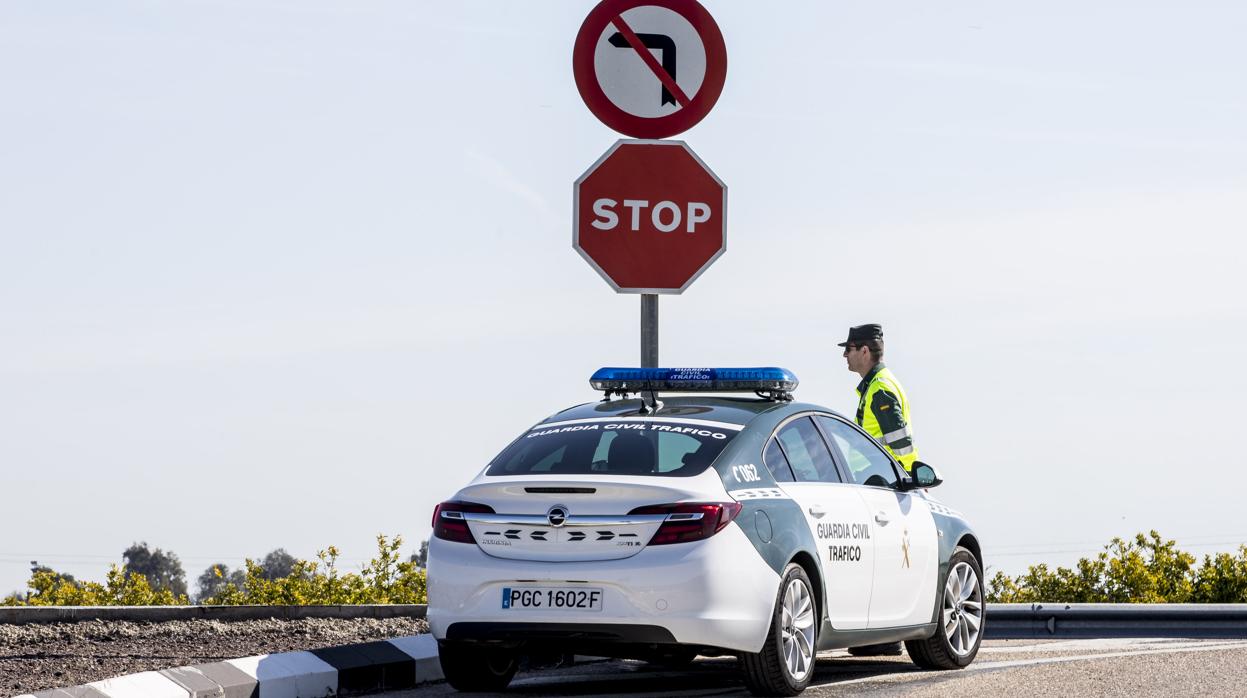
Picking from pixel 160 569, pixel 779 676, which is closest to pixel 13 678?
pixel 779 676

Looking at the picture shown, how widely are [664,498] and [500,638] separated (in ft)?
3.37

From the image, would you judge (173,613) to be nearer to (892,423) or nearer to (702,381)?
(702,381)

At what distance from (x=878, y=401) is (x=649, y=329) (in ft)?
6.68

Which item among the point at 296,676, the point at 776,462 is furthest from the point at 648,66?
the point at 296,676

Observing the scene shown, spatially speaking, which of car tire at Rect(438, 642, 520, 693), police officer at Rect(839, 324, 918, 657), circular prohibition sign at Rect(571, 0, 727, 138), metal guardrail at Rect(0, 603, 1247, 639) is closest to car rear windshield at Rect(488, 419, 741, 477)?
car tire at Rect(438, 642, 520, 693)

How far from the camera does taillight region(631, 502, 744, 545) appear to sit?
28.3 feet

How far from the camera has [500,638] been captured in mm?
8805

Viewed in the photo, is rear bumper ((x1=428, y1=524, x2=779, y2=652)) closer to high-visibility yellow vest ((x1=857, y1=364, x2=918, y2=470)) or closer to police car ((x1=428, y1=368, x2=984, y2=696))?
police car ((x1=428, y1=368, x2=984, y2=696))

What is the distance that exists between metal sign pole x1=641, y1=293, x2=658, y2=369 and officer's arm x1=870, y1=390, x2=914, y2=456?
1.91 meters

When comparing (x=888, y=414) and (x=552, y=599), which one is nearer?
(x=552, y=599)

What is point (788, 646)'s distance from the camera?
360 inches

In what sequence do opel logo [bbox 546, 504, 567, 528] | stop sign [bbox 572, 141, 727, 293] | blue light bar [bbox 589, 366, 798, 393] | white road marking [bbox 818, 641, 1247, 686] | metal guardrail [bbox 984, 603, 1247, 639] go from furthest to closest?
metal guardrail [bbox 984, 603, 1247, 639], stop sign [bbox 572, 141, 727, 293], white road marking [bbox 818, 641, 1247, 686], blue light bar [bbox 589, 366, 798, 393], opel logo [bbox 546, 504, 567, 528]

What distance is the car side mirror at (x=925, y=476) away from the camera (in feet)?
35.3

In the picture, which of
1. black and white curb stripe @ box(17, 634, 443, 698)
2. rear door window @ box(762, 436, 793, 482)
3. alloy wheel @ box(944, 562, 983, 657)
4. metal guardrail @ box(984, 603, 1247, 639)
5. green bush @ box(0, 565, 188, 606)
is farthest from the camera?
green bush @ box(0, 565, 188, 606)
